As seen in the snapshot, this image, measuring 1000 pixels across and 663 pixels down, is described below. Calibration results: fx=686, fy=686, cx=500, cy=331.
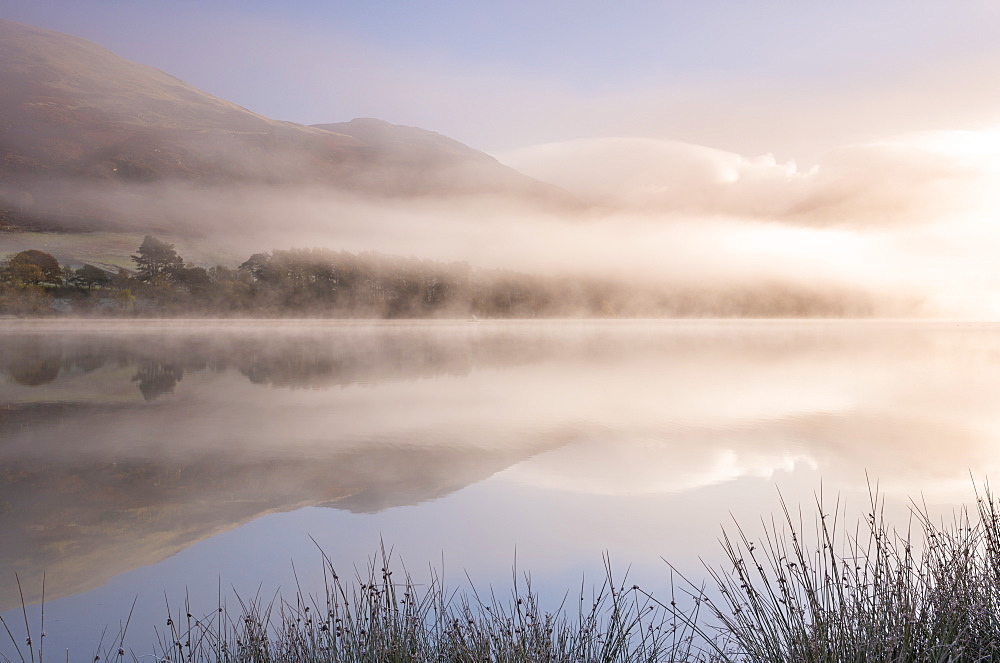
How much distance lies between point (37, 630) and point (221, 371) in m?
16.1

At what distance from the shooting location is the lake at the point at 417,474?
15.2 feet

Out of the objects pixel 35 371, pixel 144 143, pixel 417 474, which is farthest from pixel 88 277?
pixel 144 143

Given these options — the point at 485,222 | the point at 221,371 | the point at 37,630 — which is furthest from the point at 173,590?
the point at 485,222

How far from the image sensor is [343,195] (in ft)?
545

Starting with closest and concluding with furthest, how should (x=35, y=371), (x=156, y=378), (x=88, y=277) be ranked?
1. (x=156, y=378)
2. (x=35, y=371)
3. (x=88, y=277)

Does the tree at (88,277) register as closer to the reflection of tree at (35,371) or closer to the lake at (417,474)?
the reflection of tree at (35,371)

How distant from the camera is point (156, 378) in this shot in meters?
16.8

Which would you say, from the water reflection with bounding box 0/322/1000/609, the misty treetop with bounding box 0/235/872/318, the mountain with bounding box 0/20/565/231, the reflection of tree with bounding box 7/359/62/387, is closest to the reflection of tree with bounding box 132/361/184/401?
the water reflection with bounding box 0/322/1000/609

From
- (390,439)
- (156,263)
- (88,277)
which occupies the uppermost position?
(156,263)

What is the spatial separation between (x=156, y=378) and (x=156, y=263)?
180ft

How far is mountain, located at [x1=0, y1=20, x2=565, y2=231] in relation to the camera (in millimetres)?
127812

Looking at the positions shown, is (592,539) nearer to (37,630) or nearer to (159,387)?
(37,630)

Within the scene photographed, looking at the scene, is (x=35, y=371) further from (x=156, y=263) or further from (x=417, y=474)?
(x=156, y=263)

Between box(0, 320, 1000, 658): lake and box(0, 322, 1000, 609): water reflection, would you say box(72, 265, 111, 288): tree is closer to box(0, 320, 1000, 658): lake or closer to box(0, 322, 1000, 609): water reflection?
box(0, 322, 1000, 609): water reflection
